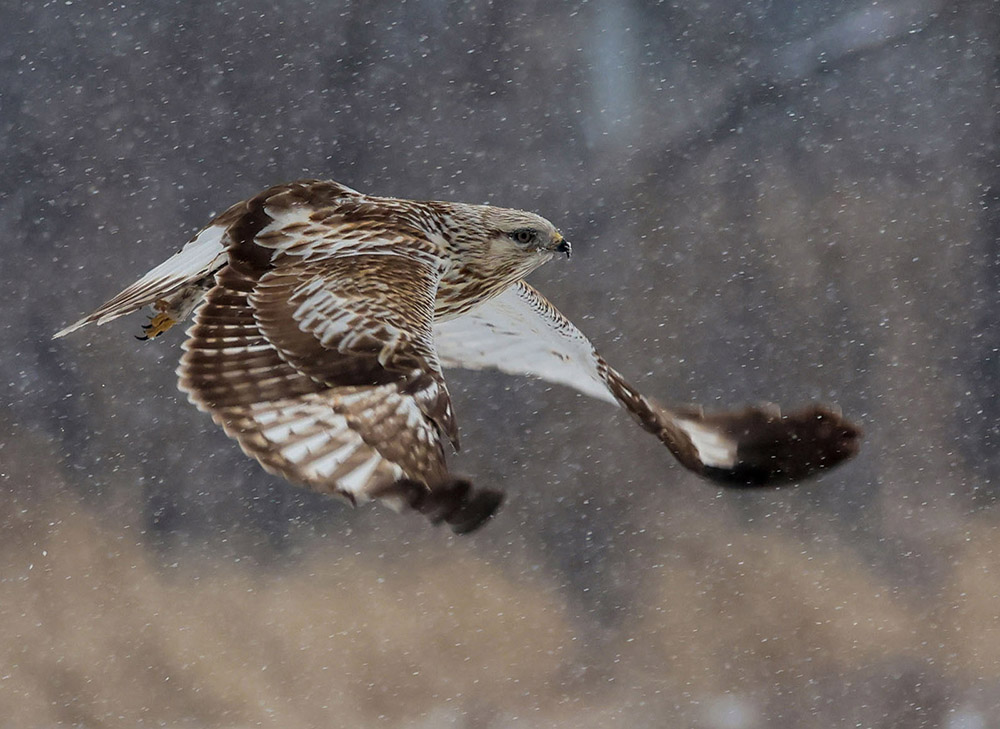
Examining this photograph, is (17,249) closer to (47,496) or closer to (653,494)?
(47,496)

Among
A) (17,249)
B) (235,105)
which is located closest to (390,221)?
(235,105)

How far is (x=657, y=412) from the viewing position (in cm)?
392

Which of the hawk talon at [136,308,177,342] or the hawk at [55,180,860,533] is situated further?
the hawk talon at [136,308,177,342]

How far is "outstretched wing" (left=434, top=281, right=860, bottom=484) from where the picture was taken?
3.67 m

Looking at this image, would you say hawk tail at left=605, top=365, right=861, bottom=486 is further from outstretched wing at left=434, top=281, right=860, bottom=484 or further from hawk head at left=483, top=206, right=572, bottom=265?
hawk head at left=483, top=206, right=572, bottom=265

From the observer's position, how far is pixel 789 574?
8.44 metres

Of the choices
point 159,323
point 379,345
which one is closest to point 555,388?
point 159,323

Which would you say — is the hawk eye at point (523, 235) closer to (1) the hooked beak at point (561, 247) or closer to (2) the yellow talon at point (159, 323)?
(1) the hooked beak at point (561, 247)

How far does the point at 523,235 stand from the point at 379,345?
102cm

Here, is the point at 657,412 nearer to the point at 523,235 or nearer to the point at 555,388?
the point at 523,235

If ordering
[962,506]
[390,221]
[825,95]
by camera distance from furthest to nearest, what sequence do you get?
[962,506], [825,95], [390,221]

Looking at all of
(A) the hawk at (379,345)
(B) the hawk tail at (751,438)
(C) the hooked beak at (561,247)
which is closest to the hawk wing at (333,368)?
(A) the hawk at (379,345)

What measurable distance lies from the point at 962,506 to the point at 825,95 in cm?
293

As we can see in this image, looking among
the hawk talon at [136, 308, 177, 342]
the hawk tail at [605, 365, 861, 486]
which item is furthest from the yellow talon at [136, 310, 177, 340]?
the hawk tail at [605, 365, 861, 486]
